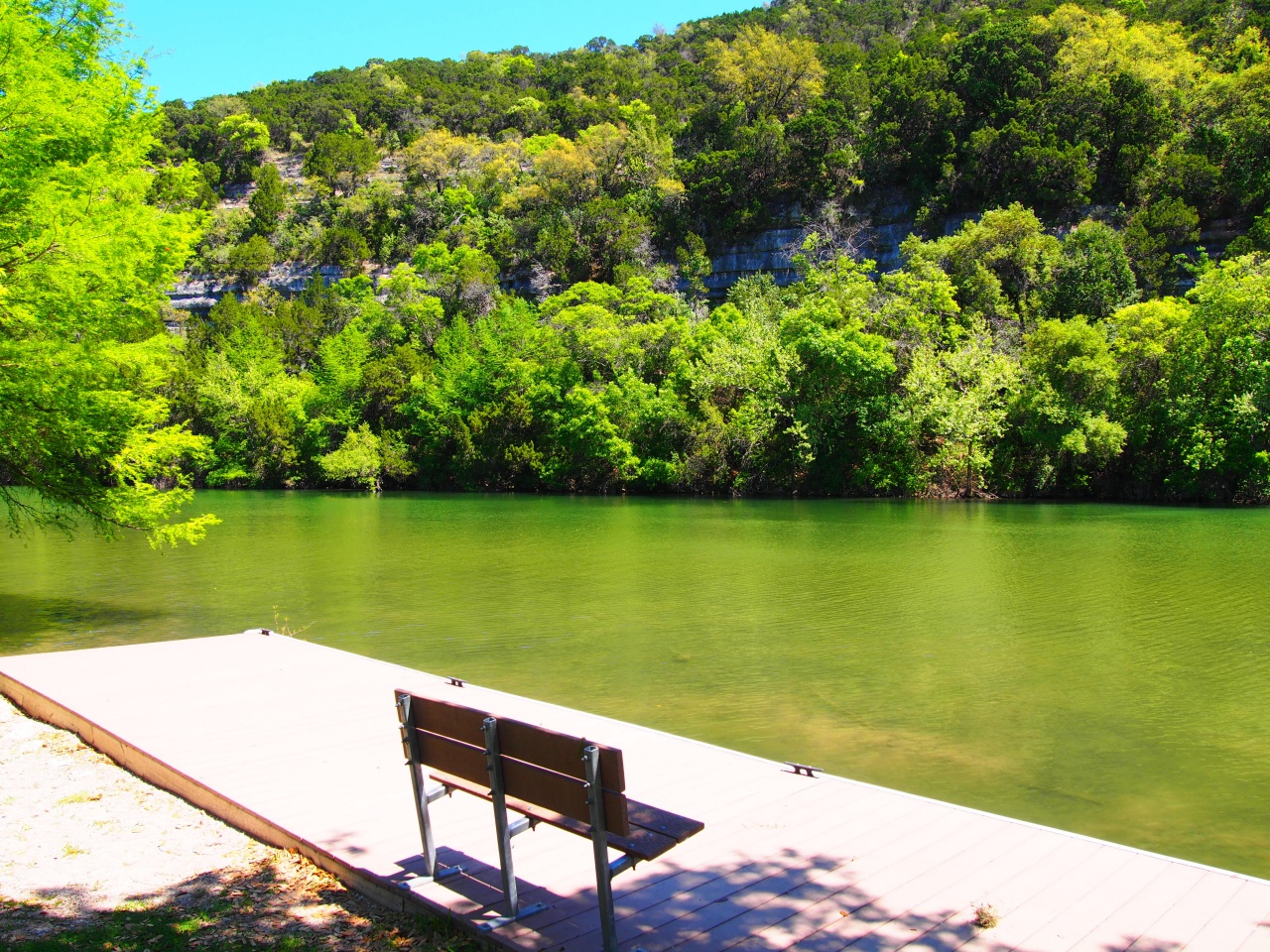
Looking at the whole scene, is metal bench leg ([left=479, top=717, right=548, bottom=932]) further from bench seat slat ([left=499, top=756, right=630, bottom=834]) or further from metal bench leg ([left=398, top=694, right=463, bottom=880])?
metal bench leg ([left=398, top=694, right=463, bottom=880])

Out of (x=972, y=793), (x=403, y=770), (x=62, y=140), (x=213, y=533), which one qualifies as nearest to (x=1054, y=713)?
(x=972, y=793)

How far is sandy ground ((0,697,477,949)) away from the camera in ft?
12.8

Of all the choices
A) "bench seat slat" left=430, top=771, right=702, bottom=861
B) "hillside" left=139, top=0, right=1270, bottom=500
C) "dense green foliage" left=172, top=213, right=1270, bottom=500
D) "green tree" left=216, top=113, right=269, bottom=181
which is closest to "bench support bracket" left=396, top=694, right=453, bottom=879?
"bench seat slat" left=430, top=771, right=702, bottom=861

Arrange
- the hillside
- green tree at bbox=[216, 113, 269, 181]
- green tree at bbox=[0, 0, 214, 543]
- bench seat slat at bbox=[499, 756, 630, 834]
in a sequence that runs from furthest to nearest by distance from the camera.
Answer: green tree at bbox=[216, 113, 269, 181] < the hillside < green tree at bbox=[0, 0, 214, 543] < bench seat slat at bbox=[499, 756, 630, 834]

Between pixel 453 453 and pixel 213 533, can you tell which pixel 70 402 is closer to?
pixel 213 533

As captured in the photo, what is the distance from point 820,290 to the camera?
46.2 metres

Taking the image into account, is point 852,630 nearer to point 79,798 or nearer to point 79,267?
point 79,798

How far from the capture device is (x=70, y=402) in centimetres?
1106

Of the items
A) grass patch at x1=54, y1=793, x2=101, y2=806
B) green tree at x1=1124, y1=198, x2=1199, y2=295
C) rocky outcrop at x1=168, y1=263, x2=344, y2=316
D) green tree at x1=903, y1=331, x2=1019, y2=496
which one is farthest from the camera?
rocky outcrop at x1=168, y1=263, x2=344, y2=316

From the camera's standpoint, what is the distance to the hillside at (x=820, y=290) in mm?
36938

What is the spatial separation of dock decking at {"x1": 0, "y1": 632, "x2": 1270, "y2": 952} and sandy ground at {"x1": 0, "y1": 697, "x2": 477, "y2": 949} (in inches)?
5.0

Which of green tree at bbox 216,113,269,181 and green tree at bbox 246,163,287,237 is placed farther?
green tree at bbox 216,113,269,181

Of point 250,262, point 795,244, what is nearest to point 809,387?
point 795,244

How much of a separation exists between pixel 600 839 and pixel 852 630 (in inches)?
397
